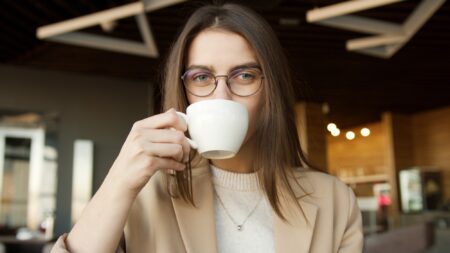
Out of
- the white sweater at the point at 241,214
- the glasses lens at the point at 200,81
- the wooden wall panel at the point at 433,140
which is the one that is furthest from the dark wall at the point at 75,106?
the glasses lens at the point at 200,81

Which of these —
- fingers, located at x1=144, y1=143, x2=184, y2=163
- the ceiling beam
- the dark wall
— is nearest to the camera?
fingers, located at x1=144, y1=143, x2=184, y2=163

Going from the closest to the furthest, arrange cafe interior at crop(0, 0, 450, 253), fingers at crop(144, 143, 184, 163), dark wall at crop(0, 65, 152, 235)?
fingers at crop(144, 143, 184, 163), cafe interior at crop(0, 0, 450, 253), dark wall at crop(0, 65, 152, 235)

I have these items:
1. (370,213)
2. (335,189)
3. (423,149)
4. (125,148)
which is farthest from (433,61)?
(125,148)

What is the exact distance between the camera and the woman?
971 mm

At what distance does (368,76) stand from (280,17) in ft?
9.51

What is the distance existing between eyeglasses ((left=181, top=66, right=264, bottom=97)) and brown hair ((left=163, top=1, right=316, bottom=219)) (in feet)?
0.09

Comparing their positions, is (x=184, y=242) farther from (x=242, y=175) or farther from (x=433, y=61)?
(x=433, y=61)

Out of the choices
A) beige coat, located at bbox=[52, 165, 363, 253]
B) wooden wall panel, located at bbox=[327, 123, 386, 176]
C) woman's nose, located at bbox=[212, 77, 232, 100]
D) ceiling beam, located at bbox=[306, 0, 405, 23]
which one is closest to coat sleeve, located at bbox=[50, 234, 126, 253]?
beige coat, located at bbox=[52, 165, 363, 253]

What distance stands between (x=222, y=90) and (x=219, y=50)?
3.9 inches

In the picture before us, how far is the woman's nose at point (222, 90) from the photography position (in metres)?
0.95

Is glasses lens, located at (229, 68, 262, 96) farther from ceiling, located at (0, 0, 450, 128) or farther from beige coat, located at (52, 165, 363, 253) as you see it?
ceiling, located at (0, 0, 450, 128)

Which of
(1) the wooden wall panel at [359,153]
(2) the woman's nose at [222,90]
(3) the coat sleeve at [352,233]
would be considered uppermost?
(1) the wooden wall panel at [359,153]

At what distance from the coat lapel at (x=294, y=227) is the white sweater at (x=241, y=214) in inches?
1.6

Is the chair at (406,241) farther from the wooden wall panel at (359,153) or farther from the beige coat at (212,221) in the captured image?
the wooden wall panel at (359,153)
